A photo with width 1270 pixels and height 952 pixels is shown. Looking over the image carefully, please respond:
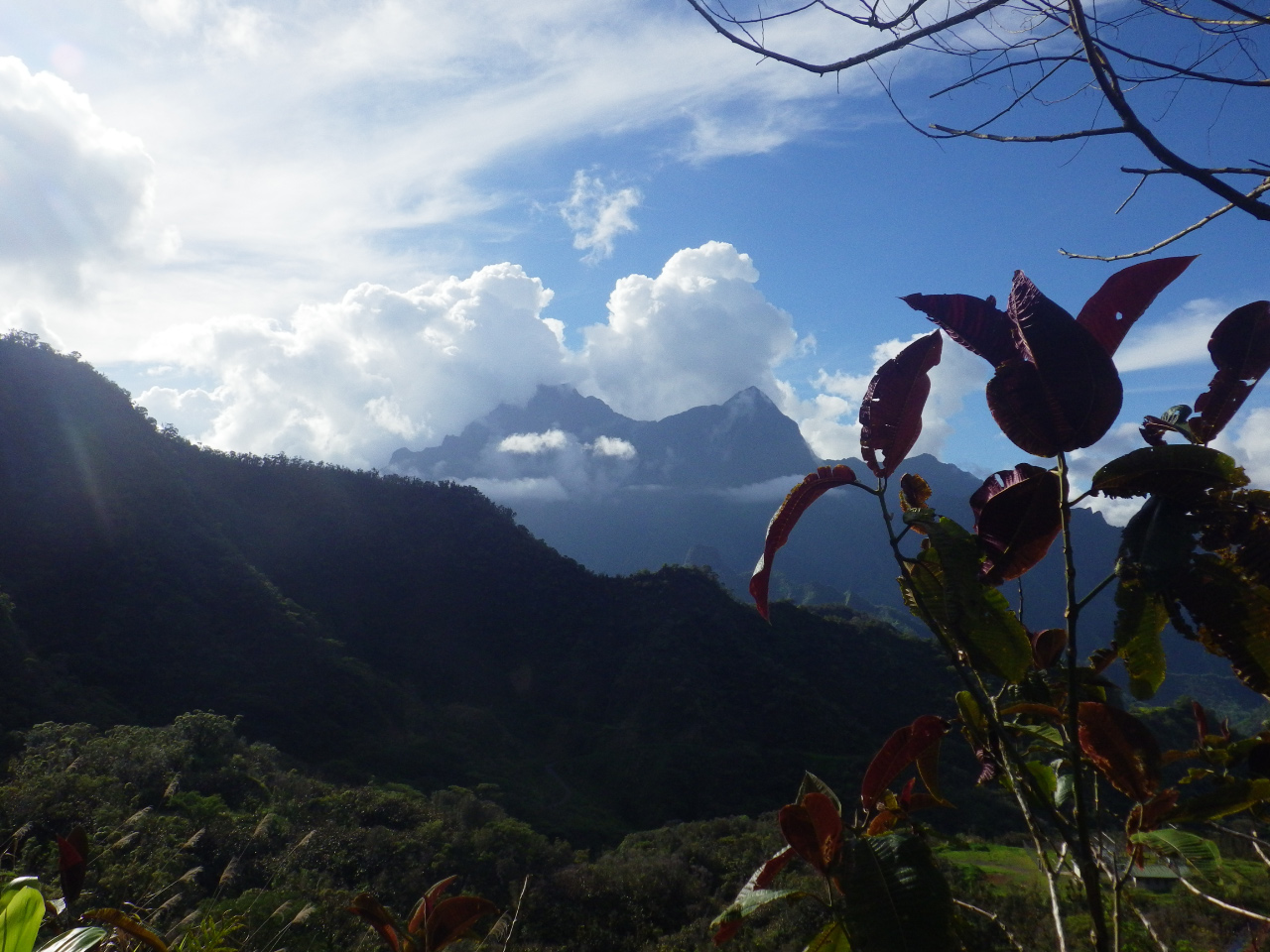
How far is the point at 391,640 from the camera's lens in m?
29.5

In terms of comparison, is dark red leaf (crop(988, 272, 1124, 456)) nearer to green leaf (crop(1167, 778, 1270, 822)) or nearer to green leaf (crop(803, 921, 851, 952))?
green leaf (crop(1167, 778, 1270, 822))

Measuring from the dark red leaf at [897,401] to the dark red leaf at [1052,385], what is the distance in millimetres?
146

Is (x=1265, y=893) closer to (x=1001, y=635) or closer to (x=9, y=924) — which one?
(x=1001, y=635)

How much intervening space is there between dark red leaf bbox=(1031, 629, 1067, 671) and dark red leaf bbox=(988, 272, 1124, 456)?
714 millimetres

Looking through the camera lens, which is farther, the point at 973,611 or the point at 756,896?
the point at 756,896

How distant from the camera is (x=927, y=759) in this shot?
147 centimetres

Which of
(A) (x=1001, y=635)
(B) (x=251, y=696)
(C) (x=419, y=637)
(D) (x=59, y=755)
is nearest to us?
(A) (x=1001, y=635)

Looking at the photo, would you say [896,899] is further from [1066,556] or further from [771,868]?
[1066,556]

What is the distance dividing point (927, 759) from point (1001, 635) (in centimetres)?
59

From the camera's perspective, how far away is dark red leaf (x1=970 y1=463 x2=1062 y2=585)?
1.05 meters

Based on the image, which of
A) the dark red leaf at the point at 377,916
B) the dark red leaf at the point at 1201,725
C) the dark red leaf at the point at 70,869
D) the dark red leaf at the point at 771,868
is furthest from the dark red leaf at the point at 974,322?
the dark red leaf at the point at 70,869

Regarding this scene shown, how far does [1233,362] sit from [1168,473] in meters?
0.28

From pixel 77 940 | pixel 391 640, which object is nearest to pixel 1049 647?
pixel 77 940

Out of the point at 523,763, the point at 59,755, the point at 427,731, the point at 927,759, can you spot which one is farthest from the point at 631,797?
the point at 927,759
